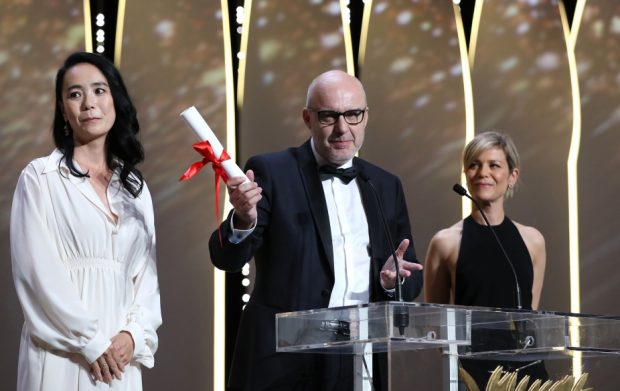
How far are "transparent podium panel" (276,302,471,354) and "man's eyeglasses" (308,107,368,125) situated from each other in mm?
834

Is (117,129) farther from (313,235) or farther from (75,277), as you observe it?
(313,235)

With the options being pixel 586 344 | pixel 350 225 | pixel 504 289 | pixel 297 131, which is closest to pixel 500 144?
pixel 504 289

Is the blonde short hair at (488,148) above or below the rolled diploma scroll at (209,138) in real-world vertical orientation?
above

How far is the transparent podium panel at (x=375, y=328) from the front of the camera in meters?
2.25

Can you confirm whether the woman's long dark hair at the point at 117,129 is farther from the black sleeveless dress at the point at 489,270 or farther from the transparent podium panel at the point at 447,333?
the black sleeveless dress at the point at 489,270

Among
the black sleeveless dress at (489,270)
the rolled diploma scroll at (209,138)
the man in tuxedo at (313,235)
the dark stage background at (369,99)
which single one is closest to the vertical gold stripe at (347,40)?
the dark stage background at (369,99)

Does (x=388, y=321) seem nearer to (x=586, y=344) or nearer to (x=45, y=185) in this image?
(x=586, y=344)

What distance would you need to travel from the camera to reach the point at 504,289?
3.81m

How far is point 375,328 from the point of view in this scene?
226 cm

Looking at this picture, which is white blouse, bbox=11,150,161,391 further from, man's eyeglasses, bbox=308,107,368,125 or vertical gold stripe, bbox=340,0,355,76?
vertical gold stripe, bbox=340,0,355,76

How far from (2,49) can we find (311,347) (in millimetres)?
2179

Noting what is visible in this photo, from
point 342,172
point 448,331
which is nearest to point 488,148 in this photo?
point 342,172

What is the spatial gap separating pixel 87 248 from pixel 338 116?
0.81m

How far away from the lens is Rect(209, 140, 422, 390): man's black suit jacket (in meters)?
2.88
